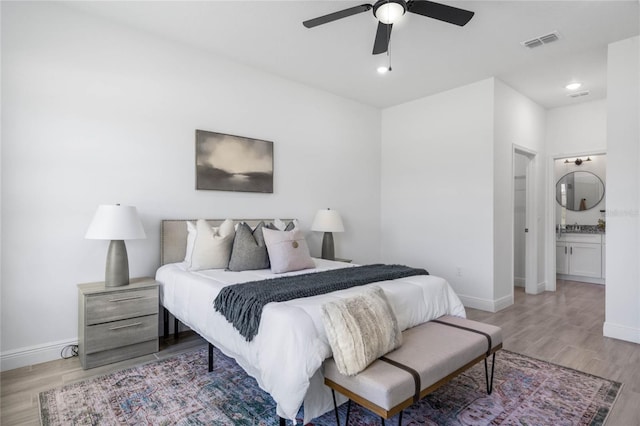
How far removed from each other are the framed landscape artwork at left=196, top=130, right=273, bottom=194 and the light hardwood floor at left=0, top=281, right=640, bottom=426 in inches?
63.5

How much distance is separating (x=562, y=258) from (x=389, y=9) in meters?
6.05

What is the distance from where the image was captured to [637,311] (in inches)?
128

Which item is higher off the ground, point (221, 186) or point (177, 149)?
point (177, 149)

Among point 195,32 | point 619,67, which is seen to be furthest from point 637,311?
point 195,32

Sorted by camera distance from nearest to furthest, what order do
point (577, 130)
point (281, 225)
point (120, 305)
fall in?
point (120, 305), point (281, 225), point (577, 130)

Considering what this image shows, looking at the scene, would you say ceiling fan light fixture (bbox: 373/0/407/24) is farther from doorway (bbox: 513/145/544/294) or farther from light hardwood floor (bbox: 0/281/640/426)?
doorway (bbox: 513/145/544/294)

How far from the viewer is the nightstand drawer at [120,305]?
101 inches

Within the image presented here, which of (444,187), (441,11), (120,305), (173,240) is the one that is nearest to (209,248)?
(173,240)

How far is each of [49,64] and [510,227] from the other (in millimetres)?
5258

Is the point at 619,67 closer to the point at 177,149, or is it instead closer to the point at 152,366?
the point at 177,149

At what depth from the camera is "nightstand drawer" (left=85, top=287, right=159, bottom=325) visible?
258 centimetres

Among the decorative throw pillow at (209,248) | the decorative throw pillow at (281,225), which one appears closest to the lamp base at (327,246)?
the decorative throw pillow at (281,225)

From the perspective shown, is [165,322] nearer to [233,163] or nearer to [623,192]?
[233,163]

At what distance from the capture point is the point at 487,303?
4.27 m
